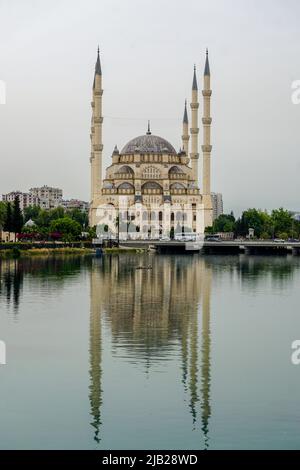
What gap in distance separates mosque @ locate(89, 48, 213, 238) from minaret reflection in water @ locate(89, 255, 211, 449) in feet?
199

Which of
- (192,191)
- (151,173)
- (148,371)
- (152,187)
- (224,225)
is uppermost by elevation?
(151,173)

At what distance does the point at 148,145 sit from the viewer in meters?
121

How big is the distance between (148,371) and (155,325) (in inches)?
270

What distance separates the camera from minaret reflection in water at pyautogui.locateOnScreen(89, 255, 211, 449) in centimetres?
1692

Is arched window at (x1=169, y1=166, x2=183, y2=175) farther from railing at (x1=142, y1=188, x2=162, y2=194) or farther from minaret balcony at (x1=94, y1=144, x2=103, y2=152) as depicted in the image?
minaret balcony at (x1=94, y1=144, x2=103, y2=152)

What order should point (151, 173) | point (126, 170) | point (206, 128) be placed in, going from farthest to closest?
1. point (126, 170)
2. point (151, 173)
3. point (206, 128)

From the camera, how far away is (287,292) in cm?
3862

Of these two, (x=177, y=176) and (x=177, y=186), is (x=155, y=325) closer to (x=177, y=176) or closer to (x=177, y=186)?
(x=177, y=186)

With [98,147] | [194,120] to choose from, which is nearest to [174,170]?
[194,120]

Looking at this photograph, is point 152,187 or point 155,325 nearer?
point 155,325

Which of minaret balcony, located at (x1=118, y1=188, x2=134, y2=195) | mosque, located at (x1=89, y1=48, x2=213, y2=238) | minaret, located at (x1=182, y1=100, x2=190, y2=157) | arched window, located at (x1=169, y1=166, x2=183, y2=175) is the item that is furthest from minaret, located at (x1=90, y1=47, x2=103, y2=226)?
minaret, located at (x1=182, y1=100, x2=190, y2=157)

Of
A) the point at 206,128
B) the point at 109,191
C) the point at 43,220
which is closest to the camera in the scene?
the point at 206,128
